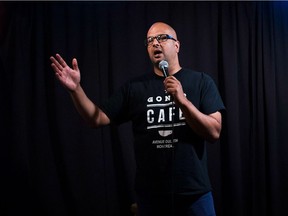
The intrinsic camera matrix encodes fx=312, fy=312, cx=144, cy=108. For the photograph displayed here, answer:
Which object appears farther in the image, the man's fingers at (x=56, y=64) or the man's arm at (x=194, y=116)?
the man's fingers at (x=56, y=64)

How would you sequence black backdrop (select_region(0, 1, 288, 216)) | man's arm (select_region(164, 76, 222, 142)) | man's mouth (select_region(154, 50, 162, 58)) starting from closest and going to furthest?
man's arm (select_region(164, 76, 222, 142)) → man's mouth (select_region(154, 50, 162, 58)) → black backdrop (select_region(0, 1, 288, 216))

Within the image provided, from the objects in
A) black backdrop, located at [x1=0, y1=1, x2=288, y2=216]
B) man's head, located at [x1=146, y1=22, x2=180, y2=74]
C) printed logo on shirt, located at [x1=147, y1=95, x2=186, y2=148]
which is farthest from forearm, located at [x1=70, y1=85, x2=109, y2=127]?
black backdrop, located at [x1=0, y1=1, x2=288, y2=216]

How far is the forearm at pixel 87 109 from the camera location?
1.39 meters

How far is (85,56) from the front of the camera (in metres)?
2.45

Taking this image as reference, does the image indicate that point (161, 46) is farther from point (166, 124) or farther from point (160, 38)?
point (166, 124)

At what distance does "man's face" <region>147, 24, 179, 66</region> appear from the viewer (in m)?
1.50

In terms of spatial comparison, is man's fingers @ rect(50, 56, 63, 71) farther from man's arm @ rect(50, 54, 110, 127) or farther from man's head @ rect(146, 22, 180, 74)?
man's head @ rect(146, 22, 180, 74)

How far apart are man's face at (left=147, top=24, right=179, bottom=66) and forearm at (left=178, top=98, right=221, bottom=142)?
35 centimetres

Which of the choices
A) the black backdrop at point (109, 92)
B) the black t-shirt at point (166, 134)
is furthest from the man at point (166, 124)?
the black backdrop at point (109, 92)

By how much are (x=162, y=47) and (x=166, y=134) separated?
434 mm

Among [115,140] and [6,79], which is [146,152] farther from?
[6,79]

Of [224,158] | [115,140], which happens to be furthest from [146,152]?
[224,158]

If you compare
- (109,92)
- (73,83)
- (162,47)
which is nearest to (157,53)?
(162,47)

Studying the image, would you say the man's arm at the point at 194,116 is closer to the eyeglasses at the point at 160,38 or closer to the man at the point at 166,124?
the man at the point at 166,124
